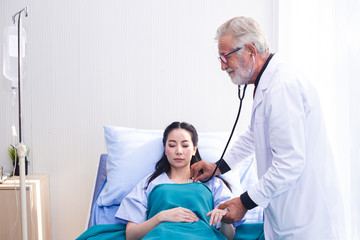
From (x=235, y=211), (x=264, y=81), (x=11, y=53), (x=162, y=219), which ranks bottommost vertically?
(x=162, y=219)

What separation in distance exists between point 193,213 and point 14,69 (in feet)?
4.80

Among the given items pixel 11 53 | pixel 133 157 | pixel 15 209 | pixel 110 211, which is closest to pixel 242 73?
pixel 133 157

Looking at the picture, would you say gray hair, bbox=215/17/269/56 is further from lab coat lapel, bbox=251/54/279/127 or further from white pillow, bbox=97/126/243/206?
white pillow, bbox=97/126/243/206

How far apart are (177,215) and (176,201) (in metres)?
0.11

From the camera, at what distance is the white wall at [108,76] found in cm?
227

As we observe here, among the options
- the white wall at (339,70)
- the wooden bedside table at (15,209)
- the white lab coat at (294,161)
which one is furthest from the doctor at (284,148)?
the wooden bedside table at (15,209)

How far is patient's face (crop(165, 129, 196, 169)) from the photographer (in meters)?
1.66

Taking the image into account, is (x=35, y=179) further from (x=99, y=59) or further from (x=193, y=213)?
(x=193, y=213)

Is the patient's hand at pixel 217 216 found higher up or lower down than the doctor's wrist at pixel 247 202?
lower down

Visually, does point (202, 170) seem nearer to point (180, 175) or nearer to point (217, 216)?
point (180, 175)

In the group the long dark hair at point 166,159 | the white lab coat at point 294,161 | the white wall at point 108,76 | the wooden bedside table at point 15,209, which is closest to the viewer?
the white lab coat at point 294,161

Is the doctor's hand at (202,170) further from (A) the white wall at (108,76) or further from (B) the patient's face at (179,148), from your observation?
(A) the white wall at (108,76)

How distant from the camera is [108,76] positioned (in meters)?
2.29

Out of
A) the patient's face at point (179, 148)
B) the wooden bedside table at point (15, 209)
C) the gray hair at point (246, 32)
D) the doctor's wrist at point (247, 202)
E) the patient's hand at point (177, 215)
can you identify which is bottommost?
the wooden bedside table at point (15, 209)
